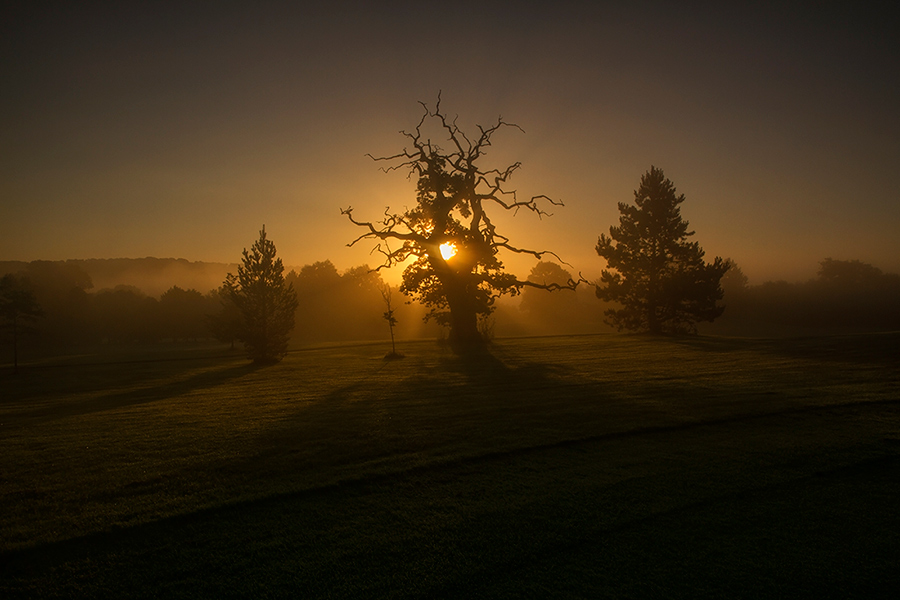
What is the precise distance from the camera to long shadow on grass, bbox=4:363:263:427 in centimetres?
1322

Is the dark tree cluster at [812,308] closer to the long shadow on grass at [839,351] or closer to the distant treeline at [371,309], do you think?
the distant treeline at [371,309]

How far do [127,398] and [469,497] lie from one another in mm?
15538

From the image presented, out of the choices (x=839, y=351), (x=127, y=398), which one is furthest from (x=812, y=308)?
(x=127, y=398)

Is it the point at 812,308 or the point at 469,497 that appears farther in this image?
the point at 812,308

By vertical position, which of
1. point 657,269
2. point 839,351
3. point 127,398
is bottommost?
point 127,398

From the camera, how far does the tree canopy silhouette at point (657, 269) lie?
133 feet

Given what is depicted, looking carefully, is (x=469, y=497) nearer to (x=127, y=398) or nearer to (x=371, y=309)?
(x=127, y=398)

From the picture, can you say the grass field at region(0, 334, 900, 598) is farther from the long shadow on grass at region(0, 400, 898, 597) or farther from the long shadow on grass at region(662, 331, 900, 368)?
the long shadow on grass at region(662, 331, 900, 368)

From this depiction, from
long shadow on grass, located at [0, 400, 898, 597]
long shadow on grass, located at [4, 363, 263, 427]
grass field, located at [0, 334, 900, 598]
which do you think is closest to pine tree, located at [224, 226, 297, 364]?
long shadow on grass, located at [4, 363, 263, 427]

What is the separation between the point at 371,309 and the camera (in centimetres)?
9206

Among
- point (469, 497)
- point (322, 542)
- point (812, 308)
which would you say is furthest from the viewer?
point (812, 308)

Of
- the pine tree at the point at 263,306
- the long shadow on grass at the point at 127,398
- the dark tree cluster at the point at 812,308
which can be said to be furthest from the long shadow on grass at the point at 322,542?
the dark tree cluster at the point at 812,308

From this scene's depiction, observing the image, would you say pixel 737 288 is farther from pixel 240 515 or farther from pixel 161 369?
pixel 240 515

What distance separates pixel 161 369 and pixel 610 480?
2915cm
